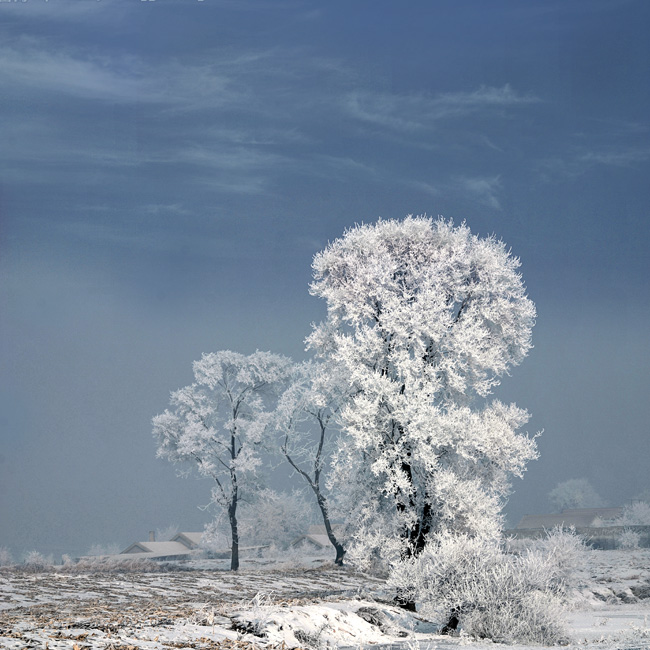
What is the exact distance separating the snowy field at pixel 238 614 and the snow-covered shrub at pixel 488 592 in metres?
0.67

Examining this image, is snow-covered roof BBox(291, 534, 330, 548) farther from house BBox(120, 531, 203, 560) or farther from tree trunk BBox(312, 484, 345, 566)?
house BBox(120, 531, 203, 560)

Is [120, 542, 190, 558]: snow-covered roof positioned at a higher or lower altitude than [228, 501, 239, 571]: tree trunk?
lower

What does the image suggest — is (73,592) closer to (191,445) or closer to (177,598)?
(177,598)

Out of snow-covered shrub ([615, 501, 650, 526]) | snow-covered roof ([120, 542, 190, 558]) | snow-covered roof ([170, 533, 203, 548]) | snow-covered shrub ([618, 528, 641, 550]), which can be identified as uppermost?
snow-covered shrub ([615, 501, 650, 526])

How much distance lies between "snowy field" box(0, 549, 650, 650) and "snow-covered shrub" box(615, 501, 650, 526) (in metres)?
28.6

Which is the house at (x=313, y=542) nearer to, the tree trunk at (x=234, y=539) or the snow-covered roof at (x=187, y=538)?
the tree trunk at (x=234, y=539)

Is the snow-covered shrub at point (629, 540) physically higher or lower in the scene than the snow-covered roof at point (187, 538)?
higher

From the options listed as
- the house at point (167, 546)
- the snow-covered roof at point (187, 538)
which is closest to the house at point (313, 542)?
the house at point (167, 546)

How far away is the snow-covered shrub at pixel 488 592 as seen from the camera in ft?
50.8

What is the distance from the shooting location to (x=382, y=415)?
2095 cm

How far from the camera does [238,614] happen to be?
1392cm

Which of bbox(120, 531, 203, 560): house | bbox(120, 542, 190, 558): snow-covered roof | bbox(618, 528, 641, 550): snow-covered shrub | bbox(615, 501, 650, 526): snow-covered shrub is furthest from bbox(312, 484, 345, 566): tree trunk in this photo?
bbox(615, 501, 650, 526): snow-covered shrub

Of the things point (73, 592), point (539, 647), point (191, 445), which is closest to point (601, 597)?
point (539, 647)

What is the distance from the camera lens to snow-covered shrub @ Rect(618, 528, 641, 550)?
42875mm
